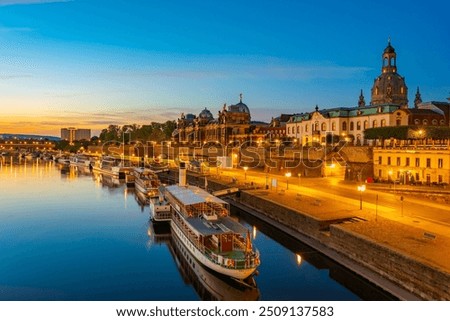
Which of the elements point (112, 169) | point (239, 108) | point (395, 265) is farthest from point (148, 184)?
point (239, 108)

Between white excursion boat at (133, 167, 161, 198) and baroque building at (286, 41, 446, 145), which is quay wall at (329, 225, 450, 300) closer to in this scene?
white excursion boat at (133, 167, 161, 198)

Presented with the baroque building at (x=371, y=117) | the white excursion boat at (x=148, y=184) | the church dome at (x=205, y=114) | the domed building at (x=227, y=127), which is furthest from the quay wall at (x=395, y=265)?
the church dome at (x=205, y=114)

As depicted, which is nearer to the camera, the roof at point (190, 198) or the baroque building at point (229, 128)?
the roof at point (190, 198)

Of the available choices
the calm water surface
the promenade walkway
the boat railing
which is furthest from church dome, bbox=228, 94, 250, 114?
the boat railing

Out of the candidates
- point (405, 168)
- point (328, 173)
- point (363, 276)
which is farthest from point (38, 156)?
point (363, 276)

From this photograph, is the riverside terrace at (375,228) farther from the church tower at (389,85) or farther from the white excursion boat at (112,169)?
the church tower at (389,85)

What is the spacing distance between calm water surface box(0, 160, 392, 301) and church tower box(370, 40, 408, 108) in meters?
76.7

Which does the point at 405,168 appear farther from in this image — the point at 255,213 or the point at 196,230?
the point at 196,230

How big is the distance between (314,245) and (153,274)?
11226 millimetres

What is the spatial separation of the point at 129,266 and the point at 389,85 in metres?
94.5

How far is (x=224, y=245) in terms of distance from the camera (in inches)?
922

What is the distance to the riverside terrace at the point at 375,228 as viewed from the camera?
18.3 m

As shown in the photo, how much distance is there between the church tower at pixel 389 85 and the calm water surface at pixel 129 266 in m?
→ 76.7

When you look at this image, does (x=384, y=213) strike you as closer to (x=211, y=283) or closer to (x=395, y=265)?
(x=395, y=265)
